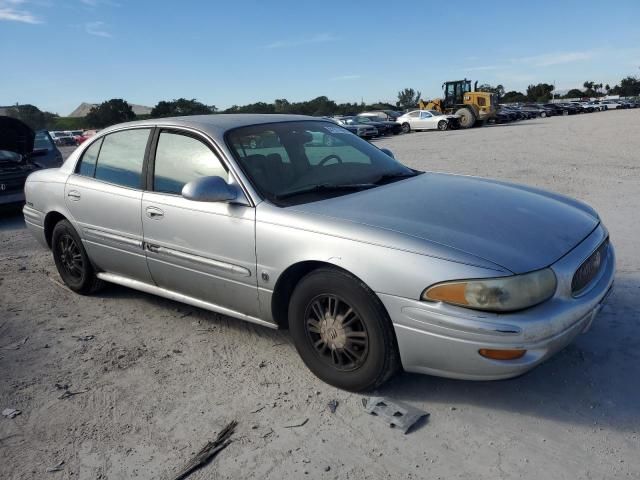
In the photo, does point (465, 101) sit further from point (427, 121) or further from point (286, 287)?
point (286, 287)

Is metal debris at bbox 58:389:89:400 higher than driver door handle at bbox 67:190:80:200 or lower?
lower

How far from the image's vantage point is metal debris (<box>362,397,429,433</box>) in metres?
2.64

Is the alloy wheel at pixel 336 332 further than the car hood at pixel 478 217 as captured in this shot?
Yes

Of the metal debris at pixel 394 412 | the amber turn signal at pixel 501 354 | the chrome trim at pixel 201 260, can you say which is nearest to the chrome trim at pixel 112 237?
the chrome trim at pixel 201 260

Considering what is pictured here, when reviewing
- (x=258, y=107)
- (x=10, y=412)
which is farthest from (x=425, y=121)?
(x=10, y=412)

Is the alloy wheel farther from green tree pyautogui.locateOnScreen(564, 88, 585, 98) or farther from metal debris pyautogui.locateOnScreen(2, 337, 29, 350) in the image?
green tree pyautogui.locateOnScreen(564, 88, 585, 98)

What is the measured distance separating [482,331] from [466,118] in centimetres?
3170

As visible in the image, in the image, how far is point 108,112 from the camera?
54.8m

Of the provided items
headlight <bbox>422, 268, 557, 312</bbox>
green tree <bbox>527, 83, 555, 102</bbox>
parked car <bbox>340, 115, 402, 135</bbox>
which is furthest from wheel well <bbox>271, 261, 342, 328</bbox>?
green tree <bbox>527, 83, 555, 102</bbox>

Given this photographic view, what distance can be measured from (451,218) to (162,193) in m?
1.96

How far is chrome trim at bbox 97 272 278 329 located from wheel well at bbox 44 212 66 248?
741mm

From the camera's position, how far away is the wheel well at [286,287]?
3.00 metres

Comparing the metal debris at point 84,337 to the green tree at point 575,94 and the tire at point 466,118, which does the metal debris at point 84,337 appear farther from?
the green tree at point 575,94

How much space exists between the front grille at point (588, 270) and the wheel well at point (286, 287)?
1.26 m
